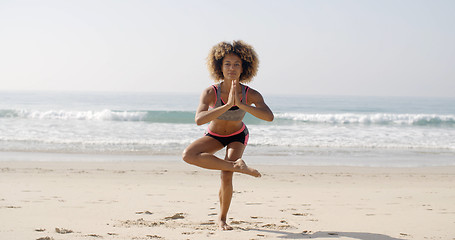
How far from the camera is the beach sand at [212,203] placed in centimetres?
473

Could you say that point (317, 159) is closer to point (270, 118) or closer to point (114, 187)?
point (114, 187)

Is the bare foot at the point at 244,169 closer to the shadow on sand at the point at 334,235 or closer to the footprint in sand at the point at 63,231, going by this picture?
the shadow on sand at the point at 334,235

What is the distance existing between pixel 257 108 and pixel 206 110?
469mm

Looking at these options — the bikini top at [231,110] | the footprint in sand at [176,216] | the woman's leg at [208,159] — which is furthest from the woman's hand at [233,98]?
the footprint in sand at [176,216]

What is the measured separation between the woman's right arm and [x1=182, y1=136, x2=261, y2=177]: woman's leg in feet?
1.02

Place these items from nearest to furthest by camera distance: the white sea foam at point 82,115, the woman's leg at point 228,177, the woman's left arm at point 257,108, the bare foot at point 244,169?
1. the bare foot at point 244,169
2. the woman's left arm at point 257,108
3. the woman's leg at point 228,177
4. the white sea foam at point 82,115

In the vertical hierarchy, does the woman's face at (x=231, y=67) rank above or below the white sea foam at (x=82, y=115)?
above

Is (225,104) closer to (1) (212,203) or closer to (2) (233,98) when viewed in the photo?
(2) (233,98)

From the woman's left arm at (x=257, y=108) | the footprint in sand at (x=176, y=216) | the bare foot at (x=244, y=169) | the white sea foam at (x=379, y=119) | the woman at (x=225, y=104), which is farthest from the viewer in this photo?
the white sea foam at (x=379, y=119)

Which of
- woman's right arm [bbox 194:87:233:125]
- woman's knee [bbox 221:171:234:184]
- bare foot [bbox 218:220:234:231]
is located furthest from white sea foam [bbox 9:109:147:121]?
woman's right arm [bbox 194:87:233:125]

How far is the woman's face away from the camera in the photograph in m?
4.68

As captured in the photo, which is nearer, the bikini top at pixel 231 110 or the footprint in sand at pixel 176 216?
the bikini top at pixel 231 110

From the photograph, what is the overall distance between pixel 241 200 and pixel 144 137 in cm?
1161

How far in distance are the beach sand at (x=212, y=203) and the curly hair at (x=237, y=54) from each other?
154 cm
